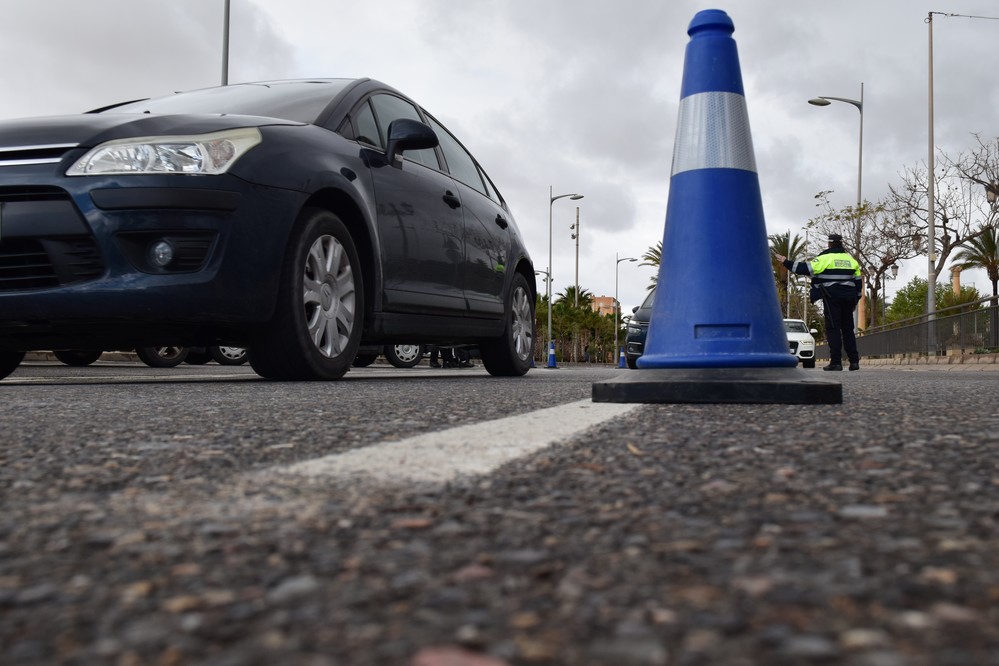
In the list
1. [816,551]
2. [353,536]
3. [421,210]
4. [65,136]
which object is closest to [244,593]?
[353,536]

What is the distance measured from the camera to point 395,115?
624cm

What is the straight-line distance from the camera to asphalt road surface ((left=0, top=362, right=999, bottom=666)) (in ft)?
2.82

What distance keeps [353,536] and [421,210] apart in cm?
479

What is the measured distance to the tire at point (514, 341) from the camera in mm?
7422

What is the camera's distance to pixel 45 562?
1149 millimetres

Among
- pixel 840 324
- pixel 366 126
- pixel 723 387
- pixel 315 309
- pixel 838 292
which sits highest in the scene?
pixel 366 126

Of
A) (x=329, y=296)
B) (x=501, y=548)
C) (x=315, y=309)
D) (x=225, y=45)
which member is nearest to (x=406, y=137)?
(x=329, y=296)

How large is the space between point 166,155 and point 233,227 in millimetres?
449

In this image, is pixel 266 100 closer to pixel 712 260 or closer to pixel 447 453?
pixel 712 260

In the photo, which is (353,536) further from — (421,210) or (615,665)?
(421,210)

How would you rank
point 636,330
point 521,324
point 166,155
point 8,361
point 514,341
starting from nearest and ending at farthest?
1. point 166,155
2. point 8,361
3. point 514,341
4. point 521,324
5. point 636,330

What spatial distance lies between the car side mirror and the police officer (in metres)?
7.84

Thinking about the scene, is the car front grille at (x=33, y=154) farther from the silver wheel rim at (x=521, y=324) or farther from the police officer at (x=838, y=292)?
the police officer at (x=838, y=292)

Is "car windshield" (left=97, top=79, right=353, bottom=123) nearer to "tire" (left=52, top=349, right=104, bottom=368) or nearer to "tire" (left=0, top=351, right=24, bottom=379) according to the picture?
"tire" (left=0, top=351, right=24, bottom=379)
